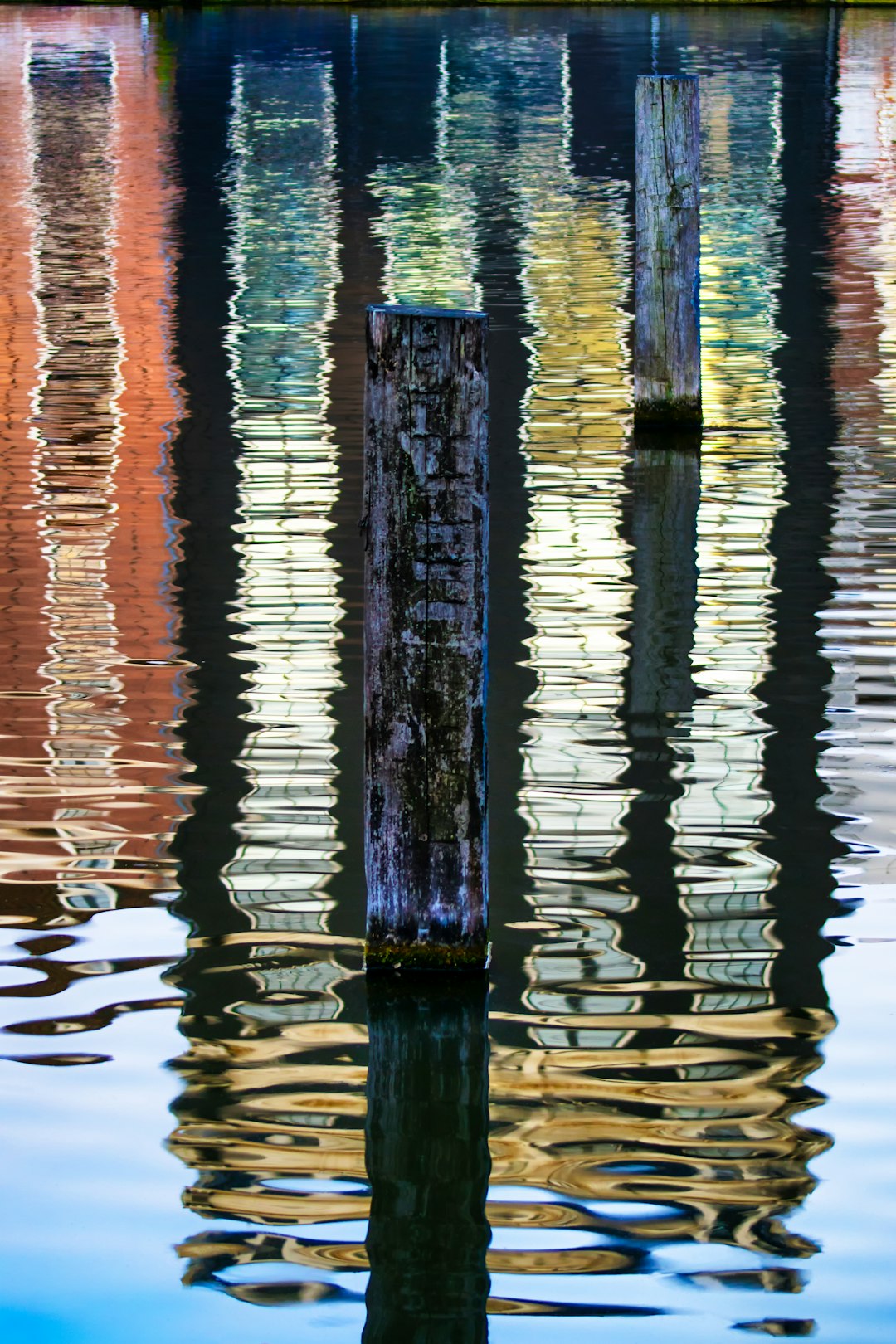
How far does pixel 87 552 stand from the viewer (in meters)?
6.75

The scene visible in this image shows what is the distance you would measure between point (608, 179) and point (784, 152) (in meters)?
2.25

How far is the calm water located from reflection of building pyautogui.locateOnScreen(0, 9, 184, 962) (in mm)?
25

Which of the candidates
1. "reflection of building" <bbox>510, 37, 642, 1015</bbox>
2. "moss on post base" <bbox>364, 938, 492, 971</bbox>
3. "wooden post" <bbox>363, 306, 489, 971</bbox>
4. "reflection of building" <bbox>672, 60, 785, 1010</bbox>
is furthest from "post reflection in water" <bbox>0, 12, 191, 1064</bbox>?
"reflection of building" <bbox>672, 60, 785, 1010</bbox>

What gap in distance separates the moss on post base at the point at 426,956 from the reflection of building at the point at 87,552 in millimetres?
710

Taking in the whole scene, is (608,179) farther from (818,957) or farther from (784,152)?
(818,957)

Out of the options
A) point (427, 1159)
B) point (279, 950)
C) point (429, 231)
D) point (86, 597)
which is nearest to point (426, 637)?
point (279, 950)

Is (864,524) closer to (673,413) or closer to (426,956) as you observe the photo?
(673,413)

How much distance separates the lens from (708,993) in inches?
147

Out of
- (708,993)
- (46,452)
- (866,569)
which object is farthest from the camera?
(46,452)

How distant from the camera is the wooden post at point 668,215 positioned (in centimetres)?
763

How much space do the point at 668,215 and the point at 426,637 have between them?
4.66 metres

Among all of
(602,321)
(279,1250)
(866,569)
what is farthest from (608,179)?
(279,1250)

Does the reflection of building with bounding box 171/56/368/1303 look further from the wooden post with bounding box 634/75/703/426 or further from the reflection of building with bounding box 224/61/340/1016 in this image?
the wooden post with bounding box 634/75/703/426

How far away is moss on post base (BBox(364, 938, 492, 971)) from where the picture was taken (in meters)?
3.72
